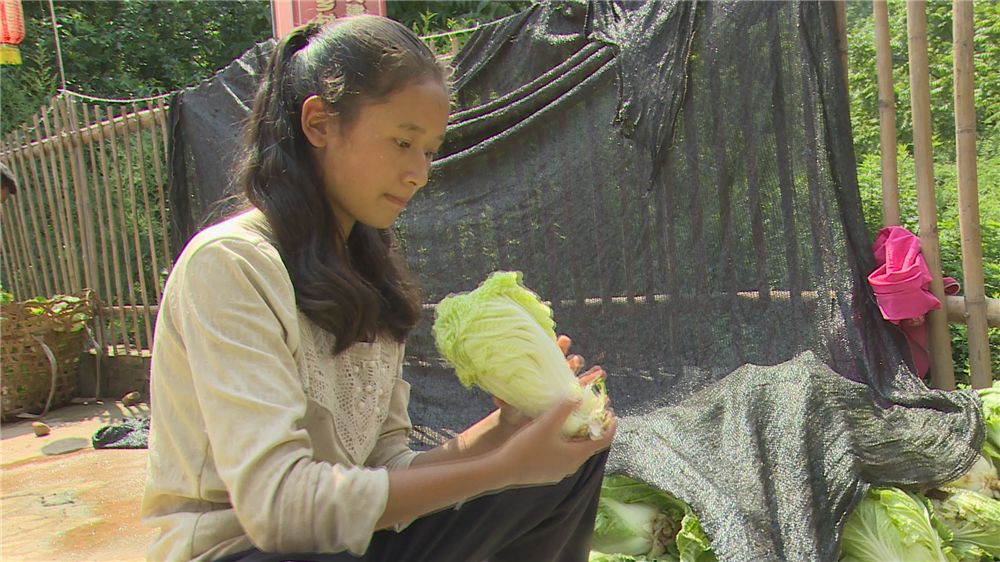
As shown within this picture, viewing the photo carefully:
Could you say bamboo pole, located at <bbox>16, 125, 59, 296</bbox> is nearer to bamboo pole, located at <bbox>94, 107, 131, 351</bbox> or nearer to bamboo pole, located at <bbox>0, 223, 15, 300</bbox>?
bamboo pole, located at <bbox>0, 223, 15, 300</bbox>

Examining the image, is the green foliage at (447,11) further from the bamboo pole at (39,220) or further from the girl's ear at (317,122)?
the girl's ear at (317,122)

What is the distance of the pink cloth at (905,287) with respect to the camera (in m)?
3.28

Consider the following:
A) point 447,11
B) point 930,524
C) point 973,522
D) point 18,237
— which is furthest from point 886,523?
point 447,11

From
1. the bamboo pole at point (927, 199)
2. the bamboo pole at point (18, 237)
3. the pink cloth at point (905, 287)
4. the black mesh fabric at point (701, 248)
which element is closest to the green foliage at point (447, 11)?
the bamboo pole at point (18, 237)

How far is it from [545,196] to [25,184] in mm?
5875

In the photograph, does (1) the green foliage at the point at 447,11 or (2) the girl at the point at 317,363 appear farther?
(1) the green foliage at the point at 447,11

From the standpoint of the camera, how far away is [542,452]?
1507 millimetres

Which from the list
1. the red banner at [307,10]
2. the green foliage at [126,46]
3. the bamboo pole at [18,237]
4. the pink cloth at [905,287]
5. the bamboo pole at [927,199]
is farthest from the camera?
the green foliage at [126,46]

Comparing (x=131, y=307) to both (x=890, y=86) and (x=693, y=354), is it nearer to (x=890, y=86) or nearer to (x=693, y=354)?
(x=693, y=354)

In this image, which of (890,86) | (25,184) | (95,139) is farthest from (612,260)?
(25,184)

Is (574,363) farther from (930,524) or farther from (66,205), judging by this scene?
(66,205)

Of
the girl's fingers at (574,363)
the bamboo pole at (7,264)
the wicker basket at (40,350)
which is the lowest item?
the wicker basket at (40,350)

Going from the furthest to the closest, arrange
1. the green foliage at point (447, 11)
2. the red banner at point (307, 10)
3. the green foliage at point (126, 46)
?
the green foliage at point (126, 46) → the green foliage at point (447, 11) → the red banner at point (307, 10)

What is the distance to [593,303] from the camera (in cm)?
404
